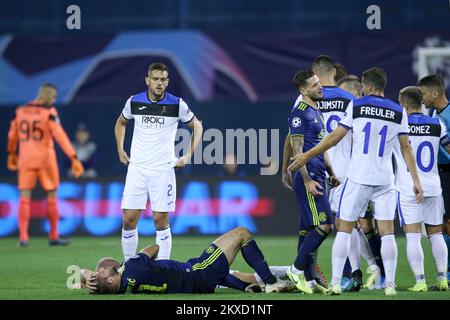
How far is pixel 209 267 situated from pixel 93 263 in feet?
14.0

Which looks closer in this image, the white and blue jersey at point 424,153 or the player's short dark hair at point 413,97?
the player's short dark hair at point 413,97

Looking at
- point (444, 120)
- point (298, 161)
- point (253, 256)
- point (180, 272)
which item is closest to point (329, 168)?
point (298, 161)

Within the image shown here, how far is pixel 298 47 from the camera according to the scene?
20.9 m

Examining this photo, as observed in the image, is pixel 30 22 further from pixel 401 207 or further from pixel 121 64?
pixel 401 207

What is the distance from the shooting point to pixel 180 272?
9312 mm

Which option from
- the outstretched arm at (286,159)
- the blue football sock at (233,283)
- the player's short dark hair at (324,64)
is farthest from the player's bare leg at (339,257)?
the player's short dark hair at (324,64)

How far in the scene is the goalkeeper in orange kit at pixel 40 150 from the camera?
17.0 metres

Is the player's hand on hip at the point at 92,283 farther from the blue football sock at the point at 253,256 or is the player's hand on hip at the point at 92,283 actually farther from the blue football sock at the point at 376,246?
the blue football sock at the point at 376,246

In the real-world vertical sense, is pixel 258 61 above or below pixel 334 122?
above

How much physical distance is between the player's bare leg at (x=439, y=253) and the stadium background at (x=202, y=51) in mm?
9943

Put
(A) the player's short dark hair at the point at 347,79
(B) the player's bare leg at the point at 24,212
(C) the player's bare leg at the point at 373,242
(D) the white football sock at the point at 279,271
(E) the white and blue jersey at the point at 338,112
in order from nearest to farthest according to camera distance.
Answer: (D) the white football sock at the point at 279,271
(C) the player's bare leg at the point at 373,242
(E) the white and blue jersey at the point at 338,112
(A) the player's short dark hair at the point at 347,79
(B) the player's bare leg at the point at 24,212

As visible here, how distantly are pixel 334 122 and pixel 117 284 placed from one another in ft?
9.83

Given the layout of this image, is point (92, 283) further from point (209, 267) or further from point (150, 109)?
point (150, 109)
